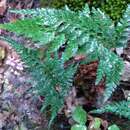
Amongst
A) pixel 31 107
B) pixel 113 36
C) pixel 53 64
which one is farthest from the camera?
pixel 31 107

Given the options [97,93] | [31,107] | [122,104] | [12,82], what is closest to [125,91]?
[97,93]

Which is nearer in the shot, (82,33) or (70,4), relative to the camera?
(82,33)

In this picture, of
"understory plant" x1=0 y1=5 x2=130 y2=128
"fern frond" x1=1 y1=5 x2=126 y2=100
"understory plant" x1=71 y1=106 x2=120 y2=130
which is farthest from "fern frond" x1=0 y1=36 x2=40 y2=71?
"understory plant" x1=71 y1=106 x2=120 y2=130

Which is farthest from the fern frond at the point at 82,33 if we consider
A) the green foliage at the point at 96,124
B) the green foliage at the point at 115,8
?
the green foliage at the point at 115,8

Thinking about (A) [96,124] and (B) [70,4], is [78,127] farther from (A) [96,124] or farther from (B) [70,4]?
(B) [70,4]

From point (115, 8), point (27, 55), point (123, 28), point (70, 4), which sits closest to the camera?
point (123, 28)

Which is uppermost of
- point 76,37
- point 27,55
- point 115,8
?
point 115,8

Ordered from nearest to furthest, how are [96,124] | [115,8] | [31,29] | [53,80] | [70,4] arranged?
[31,29] → [53,80] → [96,124] → [115,8] → [70,4]

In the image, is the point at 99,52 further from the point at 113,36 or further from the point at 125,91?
the point at 125,91

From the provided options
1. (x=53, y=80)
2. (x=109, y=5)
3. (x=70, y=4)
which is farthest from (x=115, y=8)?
(x=53, y=80)

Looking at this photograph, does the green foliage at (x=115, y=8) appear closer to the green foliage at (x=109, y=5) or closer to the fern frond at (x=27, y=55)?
the green foliage at (x=109, y=5)

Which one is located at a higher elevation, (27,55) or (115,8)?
(115,8)
